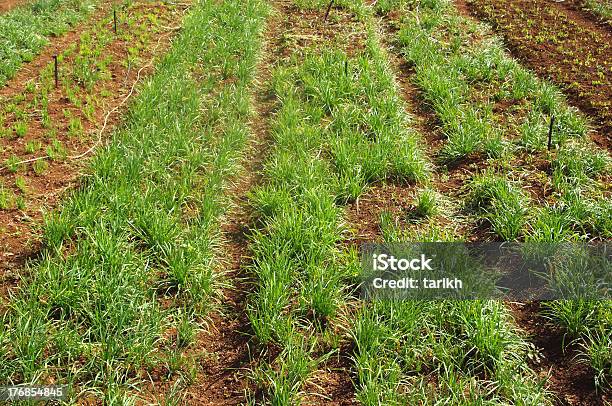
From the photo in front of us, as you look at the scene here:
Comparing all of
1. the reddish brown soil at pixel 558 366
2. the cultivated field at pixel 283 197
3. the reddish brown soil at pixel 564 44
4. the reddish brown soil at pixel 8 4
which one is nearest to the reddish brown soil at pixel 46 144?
the cultivated field at pixel 283 197

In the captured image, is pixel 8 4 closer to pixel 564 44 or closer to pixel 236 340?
pixel 236 340

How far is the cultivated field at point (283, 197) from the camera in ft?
11.2

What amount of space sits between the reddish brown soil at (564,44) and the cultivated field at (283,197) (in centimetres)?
4

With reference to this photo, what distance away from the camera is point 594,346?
11.2 feet

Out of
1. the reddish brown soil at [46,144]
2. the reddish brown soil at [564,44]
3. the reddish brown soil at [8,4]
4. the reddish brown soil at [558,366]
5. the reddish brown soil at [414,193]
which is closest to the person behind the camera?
the reddish brown soil at [558,366]

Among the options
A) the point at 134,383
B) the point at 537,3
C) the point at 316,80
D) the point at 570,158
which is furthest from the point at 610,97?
the point at 134,383

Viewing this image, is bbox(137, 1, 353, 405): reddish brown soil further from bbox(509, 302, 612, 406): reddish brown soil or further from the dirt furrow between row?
bbox(509, 302, 612, 406): reddish brown soil

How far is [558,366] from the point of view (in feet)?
11.5

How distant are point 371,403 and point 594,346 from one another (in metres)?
1.31

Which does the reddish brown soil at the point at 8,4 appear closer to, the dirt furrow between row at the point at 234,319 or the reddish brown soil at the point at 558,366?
the dirt furrow between row at the point at 234,319

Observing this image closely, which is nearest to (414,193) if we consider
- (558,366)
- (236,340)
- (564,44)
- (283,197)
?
(283,197)

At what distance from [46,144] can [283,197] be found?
2.34 m

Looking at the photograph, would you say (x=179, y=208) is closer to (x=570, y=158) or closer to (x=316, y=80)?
(x=316, y=80)

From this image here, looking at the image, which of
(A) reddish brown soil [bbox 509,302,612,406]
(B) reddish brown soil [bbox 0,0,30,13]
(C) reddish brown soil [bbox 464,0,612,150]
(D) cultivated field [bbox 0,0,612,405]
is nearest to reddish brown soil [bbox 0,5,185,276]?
(D) cultivated field [bbox 0,0,612,405]
